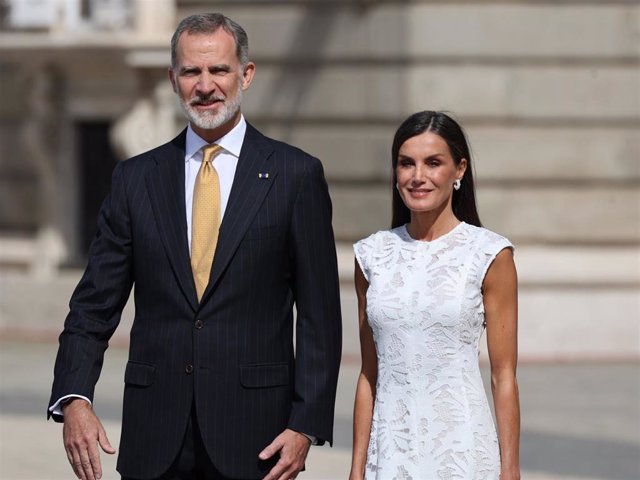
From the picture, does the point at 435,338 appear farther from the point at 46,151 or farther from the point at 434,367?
the point at 46,151

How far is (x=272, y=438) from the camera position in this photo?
15.2ft

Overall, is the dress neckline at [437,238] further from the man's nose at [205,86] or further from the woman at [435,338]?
the man's nose at [205,86]

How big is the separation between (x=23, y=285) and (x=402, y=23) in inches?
186

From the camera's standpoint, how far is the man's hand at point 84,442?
4543 mm

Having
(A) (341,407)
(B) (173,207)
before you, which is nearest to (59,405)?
(B) (173,207)

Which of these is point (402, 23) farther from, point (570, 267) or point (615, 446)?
point (615, 446)

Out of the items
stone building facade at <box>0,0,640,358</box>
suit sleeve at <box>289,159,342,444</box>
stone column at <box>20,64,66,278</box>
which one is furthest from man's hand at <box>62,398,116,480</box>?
stone column at <box>20,64,66,278</box>

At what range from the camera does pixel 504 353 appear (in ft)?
14.9

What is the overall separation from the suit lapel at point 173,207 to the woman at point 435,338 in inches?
21.3

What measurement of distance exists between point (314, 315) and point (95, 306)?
0.65 metres

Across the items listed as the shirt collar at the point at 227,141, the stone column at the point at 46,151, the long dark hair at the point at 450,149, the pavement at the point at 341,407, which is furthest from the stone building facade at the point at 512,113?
the shirt collar at the point at 227,141

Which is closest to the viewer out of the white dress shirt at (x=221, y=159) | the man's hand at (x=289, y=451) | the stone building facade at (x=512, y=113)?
the man's hand at (x=289, y=451)

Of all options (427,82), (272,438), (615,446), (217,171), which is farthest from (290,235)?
(427,82)

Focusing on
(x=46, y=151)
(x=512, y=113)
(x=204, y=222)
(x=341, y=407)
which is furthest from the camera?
(x=46, y=151)
